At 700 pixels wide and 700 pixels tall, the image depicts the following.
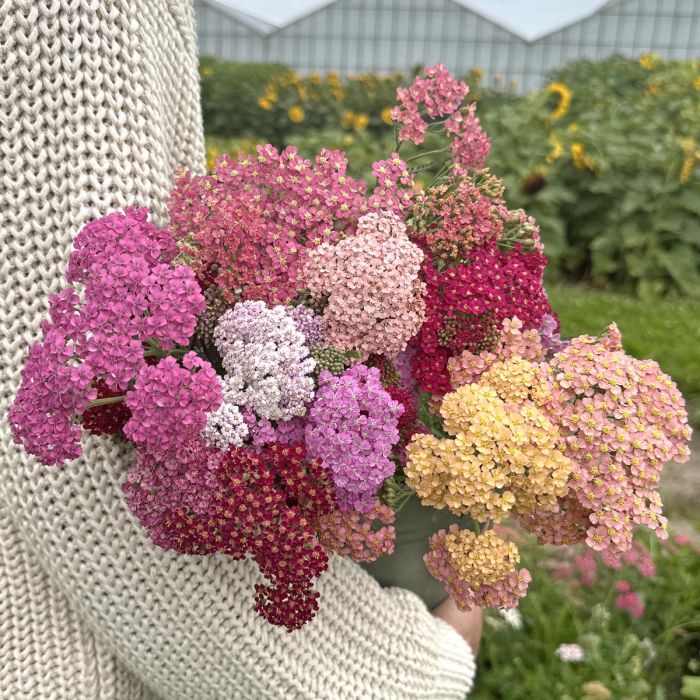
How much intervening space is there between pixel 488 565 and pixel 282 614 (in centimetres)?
28

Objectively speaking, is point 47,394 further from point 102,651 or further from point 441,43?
point 441,43

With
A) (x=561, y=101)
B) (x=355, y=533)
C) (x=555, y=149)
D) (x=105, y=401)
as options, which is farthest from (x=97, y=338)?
(x=561, y=101)

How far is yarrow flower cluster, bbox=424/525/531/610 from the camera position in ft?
3.43

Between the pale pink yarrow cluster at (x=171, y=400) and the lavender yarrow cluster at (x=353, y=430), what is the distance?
0.52ft

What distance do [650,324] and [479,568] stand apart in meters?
3.28

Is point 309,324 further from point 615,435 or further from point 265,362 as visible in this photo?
point 615,435

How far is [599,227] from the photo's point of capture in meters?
5.08

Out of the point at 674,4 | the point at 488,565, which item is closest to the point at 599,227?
the point at 488,565

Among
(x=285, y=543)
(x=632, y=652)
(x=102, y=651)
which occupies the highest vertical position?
(x=285, y=543)

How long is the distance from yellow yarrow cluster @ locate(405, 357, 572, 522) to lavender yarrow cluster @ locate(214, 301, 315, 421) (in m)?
0.17

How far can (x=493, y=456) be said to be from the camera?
990 millimetres

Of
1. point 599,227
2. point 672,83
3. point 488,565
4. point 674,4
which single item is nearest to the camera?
point 488,565

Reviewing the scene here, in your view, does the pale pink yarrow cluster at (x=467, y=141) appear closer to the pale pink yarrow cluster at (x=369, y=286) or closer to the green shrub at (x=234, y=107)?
the pale pink yarrow cluster at (x=369, y=286)

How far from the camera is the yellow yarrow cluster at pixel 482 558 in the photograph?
1.04 m
